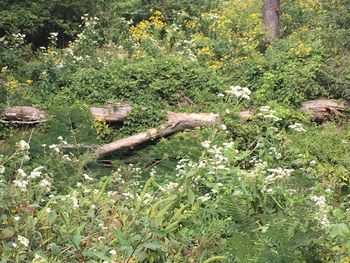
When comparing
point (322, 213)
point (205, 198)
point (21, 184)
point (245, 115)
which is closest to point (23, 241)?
point (21, 184)

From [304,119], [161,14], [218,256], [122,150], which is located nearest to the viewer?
[218,256]

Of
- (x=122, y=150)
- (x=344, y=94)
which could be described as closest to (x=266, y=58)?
(x=344, y=94)

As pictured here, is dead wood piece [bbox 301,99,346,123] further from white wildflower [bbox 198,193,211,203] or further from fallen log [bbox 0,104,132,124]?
white wildflower [bbox 198,193,211,203]

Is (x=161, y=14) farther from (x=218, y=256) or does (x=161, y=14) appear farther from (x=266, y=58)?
(x=218, y=256)

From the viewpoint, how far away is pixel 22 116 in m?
8.38

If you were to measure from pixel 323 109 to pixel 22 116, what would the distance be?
4.84m

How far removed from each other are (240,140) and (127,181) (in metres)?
3.47

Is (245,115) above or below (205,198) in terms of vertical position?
below

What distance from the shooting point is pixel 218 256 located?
3588 mm

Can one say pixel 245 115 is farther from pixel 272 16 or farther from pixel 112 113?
pixel 272 16

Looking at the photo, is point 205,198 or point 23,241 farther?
point 205,198

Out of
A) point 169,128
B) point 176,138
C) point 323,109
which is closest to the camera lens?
point 176,138

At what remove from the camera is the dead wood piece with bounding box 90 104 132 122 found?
8648 millimetres

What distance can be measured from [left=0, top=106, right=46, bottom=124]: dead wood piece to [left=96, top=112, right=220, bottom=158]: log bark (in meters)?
1.16
